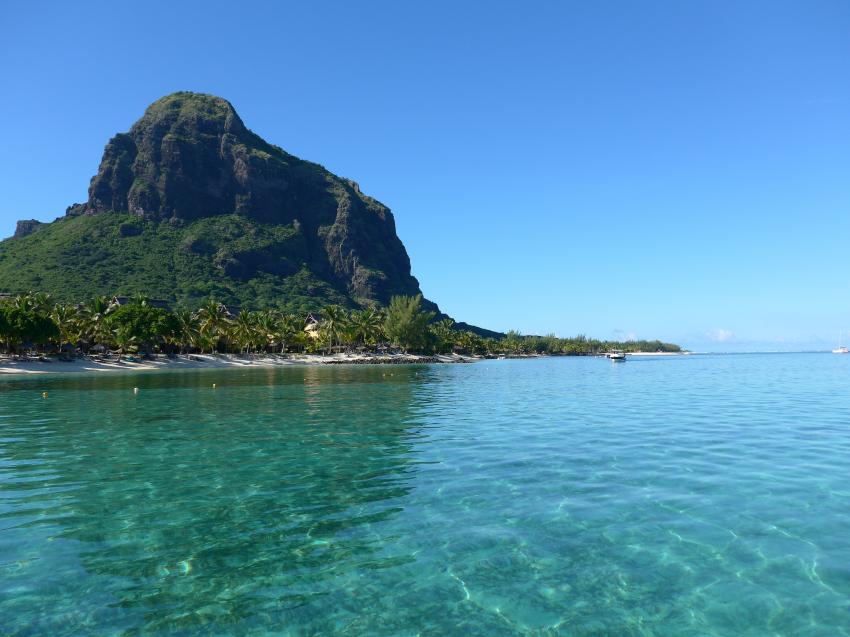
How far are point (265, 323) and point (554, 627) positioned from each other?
13278 cm

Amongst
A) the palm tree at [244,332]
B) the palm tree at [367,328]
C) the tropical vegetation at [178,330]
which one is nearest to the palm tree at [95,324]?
the tropical vegetation at [178,330]

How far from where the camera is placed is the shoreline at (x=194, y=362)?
88.4 m

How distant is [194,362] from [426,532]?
11836 cm

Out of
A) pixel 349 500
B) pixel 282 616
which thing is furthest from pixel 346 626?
pixel 349 500

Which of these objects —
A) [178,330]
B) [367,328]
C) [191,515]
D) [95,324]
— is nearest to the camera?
[191,515]

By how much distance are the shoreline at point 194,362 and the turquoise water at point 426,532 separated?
75036mm

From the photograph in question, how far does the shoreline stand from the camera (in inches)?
3482

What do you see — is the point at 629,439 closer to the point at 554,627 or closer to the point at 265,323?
the point at 554,627

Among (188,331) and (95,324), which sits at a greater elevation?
(95,324)

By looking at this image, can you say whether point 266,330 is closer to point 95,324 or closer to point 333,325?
point 333,325

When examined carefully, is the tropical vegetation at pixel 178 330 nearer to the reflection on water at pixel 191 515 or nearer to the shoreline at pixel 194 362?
the shoreline at pixel 194 362

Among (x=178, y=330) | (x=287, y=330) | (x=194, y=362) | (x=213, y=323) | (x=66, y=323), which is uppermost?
(x=213, y=323)

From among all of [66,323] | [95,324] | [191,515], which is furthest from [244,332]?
[191,515]

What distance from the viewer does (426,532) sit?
12242 millimetres
